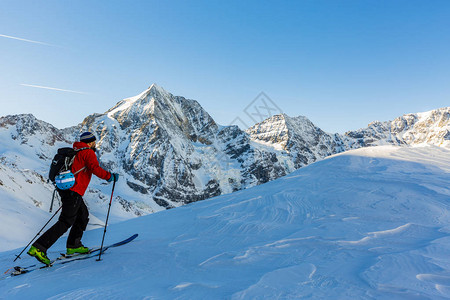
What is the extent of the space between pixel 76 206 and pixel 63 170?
2.60ft

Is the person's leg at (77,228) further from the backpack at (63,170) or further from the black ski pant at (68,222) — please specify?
the backpack at (63,170)

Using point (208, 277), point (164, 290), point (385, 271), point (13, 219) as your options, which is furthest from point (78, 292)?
point (13, 219)

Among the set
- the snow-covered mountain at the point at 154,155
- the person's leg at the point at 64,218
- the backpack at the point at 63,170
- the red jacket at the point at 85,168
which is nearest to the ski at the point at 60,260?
the person's leg at the point at 64,218

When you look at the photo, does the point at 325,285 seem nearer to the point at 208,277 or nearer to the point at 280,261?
the point at 280,261

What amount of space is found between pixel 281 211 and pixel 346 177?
340 cm

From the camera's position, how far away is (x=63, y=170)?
17.6 feet

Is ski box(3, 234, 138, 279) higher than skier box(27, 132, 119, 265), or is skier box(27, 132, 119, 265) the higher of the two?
skier box(27, 132, 119, 265)

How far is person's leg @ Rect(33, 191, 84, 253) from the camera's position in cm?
508

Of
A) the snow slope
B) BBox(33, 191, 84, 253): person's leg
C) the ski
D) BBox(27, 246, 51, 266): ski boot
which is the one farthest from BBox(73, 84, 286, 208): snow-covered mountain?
A: BBox(27, 246, 51, 266): ski boot

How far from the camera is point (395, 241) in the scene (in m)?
4.50

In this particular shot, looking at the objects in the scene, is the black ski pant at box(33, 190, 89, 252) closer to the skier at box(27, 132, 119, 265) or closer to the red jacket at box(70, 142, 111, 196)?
the skier at box(27, 132, 119, 265)

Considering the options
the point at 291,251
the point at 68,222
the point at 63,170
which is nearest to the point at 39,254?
the point at 68,222

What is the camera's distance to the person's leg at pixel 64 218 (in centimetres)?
508

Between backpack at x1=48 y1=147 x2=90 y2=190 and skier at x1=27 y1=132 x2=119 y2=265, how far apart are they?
0.10 m
